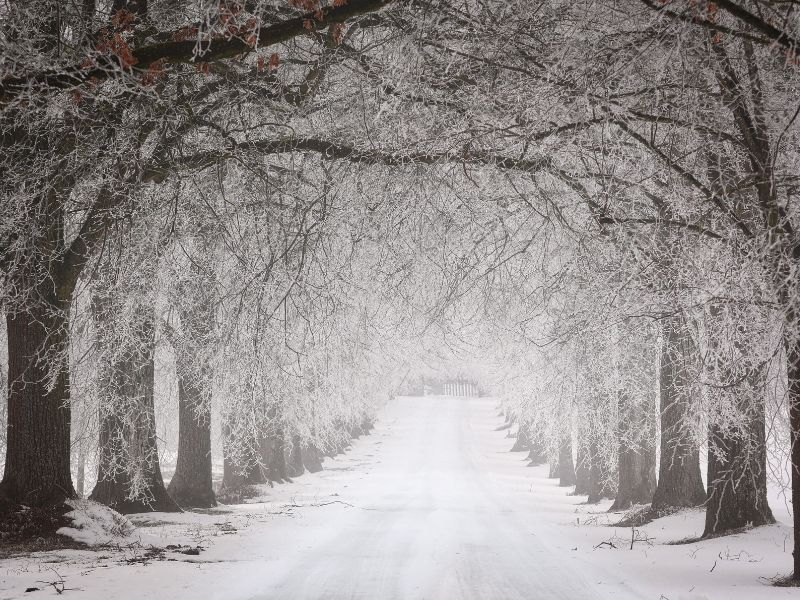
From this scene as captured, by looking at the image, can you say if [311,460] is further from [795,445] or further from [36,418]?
[795,445]

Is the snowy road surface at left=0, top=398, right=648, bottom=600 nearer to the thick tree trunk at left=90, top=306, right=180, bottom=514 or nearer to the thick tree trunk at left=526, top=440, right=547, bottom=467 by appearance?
the thick tree trunk at left=90, top=306, right=180, bottom=514

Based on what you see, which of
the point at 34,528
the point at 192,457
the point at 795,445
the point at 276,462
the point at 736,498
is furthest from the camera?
the point at 276,462

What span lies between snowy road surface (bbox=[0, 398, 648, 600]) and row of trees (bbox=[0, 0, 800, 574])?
1.97 m

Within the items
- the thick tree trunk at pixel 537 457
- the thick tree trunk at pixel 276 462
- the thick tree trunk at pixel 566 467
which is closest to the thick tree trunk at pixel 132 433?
the thick tree trunk at pixel 276 462

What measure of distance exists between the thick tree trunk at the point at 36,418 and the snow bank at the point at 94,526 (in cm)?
30

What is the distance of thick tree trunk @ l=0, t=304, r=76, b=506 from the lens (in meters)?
9.88

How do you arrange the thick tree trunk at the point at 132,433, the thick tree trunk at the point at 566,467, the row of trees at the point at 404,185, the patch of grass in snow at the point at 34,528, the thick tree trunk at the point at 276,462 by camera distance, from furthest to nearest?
1. the thick tree trunk at the point at 566,467
2. the thick tree trunk at the point at 276,462
3. the thick tree trunk at the point at 132,433
4. the patch of grass in snow at the point at 34,528
5. the row of trees at the point at 404,185

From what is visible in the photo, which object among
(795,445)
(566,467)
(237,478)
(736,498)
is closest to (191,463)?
(237,478)

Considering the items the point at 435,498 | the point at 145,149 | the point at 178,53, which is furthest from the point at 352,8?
the point at 435,498

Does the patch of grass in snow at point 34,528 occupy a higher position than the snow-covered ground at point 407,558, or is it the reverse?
the patch of grass in snow at point 34,528

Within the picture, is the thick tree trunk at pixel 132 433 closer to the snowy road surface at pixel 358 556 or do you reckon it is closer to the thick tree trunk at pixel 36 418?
the snowy road surface at pixel 358 556

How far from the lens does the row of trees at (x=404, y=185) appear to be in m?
6.20

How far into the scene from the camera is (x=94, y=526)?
9820 mm

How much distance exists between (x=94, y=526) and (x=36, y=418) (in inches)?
61.5
